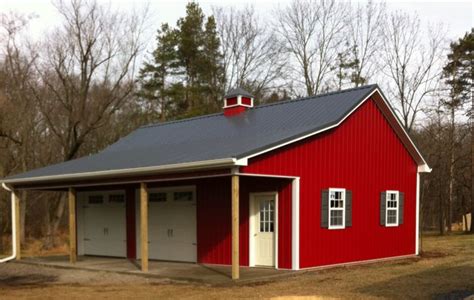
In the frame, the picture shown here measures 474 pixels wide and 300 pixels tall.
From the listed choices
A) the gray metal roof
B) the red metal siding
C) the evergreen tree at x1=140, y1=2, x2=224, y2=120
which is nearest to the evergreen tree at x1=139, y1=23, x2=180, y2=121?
the evergreen tree at x1=140, y1=2, x2=224, y2=120

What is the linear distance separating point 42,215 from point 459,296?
2989 centimetres

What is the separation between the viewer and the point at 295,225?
1370 cm

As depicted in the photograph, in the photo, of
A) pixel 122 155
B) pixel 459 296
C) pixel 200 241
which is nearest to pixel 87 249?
pixel 122 155

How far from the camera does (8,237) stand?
30.0 meters

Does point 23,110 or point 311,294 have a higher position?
point 23,110

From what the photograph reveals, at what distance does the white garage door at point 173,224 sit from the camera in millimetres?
16406

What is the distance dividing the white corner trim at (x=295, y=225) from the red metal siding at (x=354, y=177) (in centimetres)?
17

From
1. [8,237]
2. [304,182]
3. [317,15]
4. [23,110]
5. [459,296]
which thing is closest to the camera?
[459,296]

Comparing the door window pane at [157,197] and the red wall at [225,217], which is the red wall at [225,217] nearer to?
the red wall at [225,217]

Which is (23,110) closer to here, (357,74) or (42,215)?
(42,215)

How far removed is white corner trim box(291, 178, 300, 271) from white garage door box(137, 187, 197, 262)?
12.0 feet

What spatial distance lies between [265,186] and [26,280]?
21.3 feet

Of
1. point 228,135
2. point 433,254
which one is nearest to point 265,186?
point 228,135

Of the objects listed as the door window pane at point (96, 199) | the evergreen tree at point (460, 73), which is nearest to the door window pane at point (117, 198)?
the door window pane at point (96, 199)
